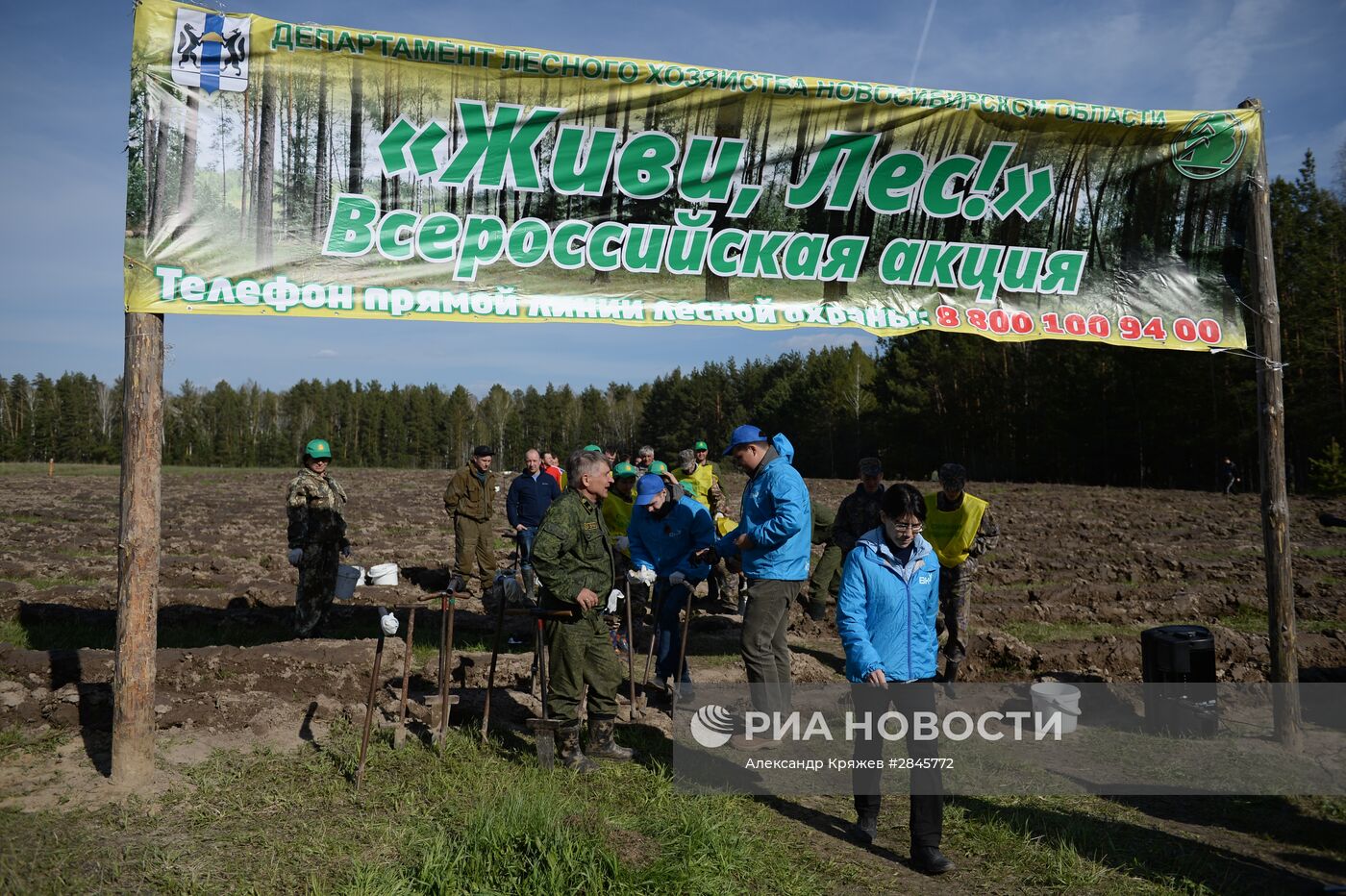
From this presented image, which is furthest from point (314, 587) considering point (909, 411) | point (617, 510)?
point (909, 411)

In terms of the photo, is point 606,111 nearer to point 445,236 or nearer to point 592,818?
point 445,236

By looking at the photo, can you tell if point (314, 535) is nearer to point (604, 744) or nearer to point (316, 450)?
point (316, 450)

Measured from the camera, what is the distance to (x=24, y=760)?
18.0 feet

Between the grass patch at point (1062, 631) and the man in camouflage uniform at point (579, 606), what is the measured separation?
5.97 metres

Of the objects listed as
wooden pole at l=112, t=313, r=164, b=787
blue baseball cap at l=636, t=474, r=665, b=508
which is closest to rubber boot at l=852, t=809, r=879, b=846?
blue baseball cap at l=636, t=474, r=665, b=508

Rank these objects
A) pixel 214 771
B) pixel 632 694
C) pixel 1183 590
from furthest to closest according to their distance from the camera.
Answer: pixel 1183 590
pixel 632 694
pixel 214 771

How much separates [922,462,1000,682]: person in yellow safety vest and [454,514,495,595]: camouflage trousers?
5547 mm

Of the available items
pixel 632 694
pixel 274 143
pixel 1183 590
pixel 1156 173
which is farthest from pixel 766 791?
pixel 1183 590

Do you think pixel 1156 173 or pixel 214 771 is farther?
pixel 1156 173

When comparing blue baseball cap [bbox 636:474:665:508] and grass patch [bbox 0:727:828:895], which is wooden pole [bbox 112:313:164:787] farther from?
blue baseball cap [bbox 636:474:665:508]

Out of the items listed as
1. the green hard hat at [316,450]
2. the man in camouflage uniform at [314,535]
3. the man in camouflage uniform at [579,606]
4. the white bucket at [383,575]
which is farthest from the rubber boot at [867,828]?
the green hard hat at [316,450]

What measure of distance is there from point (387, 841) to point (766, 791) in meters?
2.24

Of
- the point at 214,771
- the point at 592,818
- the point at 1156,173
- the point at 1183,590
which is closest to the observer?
the point at 592,818

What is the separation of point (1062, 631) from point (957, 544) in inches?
161
